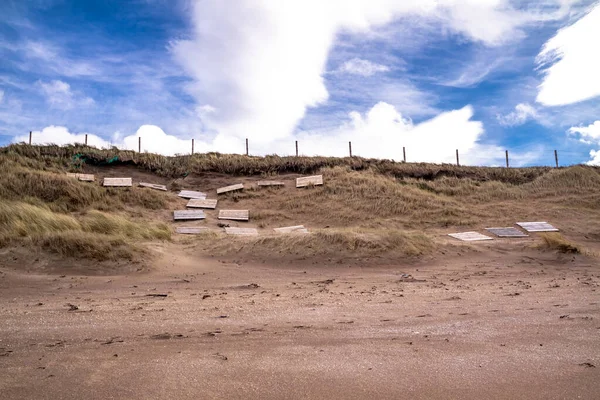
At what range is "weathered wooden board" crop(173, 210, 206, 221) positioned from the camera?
17155mm

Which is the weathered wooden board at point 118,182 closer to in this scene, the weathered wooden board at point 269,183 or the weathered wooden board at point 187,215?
the weathered wooden board at point 187,215

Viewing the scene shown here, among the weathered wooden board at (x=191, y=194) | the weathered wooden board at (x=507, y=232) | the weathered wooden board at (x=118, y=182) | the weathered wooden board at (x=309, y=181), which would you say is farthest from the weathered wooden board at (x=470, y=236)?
the weathered wooden board at (x=118, y=182)

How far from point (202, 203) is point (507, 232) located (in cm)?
1298

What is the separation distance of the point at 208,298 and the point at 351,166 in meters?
18.3

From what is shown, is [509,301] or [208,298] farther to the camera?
[208,298]

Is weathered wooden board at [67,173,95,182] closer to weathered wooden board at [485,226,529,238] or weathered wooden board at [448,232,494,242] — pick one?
weathered wooden board at [448,232,494,242]

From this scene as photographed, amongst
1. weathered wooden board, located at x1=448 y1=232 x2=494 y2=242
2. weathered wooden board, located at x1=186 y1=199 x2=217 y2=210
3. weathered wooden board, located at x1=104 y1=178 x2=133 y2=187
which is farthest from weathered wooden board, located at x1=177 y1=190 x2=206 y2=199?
weathered wooden board, located at x1=448 y1=232 x2=494 y2=242

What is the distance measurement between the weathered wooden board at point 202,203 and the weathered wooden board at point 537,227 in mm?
13400

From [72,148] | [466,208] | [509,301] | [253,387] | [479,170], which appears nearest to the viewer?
[253,387]

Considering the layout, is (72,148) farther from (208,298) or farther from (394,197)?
(208,298)

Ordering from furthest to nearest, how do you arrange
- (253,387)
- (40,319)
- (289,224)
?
(289,224) → (40,319) → (253,387)

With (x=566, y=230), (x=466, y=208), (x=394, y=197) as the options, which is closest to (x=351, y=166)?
(x=394, y=197)

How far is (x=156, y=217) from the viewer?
17141 millimetres

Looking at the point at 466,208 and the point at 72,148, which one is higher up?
the point at 72,148
